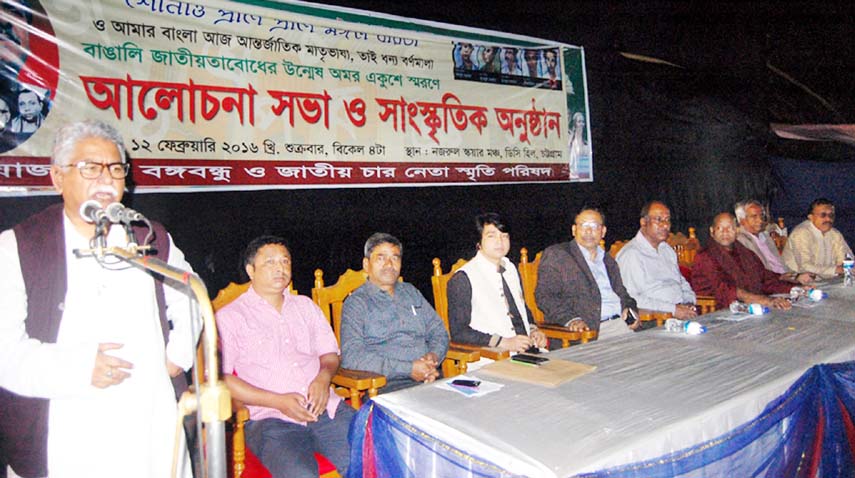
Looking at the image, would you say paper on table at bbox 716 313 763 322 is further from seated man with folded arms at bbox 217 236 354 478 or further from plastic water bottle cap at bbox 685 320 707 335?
seated man with folded arms at bbox 217 236 354 478

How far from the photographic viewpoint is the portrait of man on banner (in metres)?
2.47

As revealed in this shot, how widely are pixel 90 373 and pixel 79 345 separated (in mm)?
88

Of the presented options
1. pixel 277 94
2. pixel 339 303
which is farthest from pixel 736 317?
pixel 277 94

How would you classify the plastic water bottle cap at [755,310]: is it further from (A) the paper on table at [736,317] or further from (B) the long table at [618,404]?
(B) the long table at [618,404]

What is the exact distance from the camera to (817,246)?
17.3 ft

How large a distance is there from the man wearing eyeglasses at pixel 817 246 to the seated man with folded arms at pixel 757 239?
1.33ft

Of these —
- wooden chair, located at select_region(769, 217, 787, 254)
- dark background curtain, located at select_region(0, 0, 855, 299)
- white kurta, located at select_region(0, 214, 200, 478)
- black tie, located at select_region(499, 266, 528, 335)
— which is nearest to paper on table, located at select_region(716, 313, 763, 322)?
black tie, located at select_region(499, 266, 528, 335)

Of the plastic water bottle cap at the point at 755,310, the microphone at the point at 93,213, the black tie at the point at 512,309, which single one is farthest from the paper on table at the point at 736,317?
the microphone at the point at 93,213

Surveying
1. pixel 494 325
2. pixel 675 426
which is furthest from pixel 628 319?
pixel 675 426

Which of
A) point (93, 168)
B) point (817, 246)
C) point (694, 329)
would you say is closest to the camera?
point (93, 168)

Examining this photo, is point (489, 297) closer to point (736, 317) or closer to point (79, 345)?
point (736, 317)

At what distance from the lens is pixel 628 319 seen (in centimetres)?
370

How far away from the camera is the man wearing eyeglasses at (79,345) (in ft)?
4.86

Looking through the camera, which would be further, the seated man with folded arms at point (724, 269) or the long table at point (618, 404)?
the seated man with folded arms at point (724, 269)
